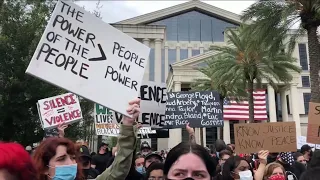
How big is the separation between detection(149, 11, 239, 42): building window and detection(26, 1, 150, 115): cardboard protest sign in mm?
57512

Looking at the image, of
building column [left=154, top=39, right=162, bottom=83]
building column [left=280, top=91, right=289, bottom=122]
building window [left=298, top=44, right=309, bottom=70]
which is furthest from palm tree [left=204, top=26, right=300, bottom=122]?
building window [left=298, top=44, right=309, bottom=70]

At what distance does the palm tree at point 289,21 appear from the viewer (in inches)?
586

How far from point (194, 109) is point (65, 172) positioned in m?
6.52

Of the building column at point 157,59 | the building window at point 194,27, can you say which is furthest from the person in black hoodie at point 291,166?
the building window at point 194,27

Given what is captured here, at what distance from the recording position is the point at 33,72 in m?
3.18

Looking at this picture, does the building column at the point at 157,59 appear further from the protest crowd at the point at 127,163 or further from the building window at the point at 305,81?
the protest crowd at the point at 127,163

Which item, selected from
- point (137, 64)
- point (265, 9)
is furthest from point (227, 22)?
point (137, 64)

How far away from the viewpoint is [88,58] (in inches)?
148

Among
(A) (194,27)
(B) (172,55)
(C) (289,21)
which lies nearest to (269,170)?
(C) (289,21)

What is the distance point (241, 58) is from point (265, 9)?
6381 millimetres

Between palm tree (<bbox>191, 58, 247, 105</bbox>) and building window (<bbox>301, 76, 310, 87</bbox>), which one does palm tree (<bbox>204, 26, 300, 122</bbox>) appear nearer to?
palm tree (<bbox>191, 58, 247, 105</bbox>)

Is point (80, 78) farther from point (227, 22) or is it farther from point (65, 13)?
point (227, 22)

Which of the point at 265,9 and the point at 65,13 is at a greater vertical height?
the point at 265,9

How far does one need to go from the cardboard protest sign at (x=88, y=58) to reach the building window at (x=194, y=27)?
2264 inches
